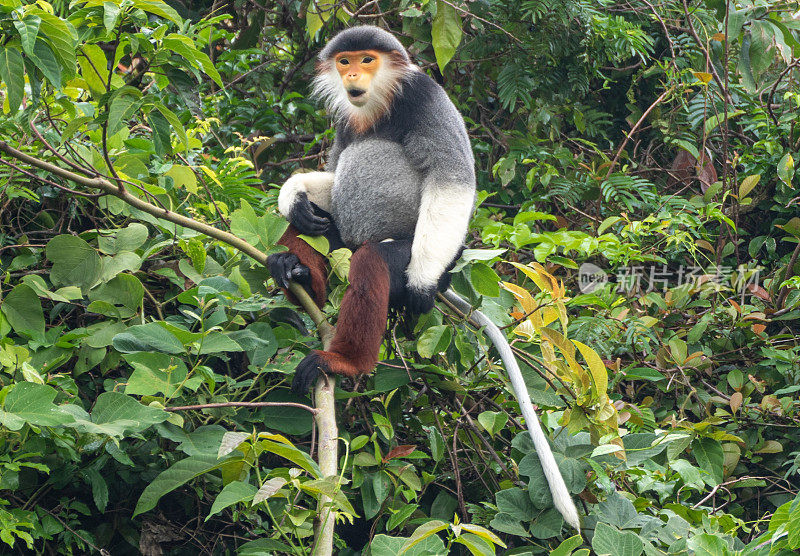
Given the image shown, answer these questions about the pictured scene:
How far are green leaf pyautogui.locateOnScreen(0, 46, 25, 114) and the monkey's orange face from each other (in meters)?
1.29

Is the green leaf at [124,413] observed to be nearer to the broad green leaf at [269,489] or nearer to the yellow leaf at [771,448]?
the broad green leaf at [269,489]

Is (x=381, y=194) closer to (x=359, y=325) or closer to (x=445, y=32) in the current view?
(x=359, y=325)

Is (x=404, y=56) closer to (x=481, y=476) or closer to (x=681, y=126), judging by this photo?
(x=481, y=476)

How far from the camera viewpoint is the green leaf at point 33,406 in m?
1.73

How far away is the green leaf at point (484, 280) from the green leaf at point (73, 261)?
118cm

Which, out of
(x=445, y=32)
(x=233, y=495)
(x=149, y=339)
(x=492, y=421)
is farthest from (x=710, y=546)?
(x=445, y=32)

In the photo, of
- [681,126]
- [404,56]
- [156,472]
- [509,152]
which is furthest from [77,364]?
[681,126]

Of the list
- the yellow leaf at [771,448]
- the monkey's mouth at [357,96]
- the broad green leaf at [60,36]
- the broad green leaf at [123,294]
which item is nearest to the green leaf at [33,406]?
the broad green leaf at [123,294]

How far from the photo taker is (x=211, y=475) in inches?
86.0

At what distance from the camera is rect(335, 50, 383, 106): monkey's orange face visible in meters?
3.01

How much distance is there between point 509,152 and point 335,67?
161 cm

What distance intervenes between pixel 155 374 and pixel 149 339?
103 millimetres

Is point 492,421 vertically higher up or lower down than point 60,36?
lower down

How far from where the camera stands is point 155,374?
2.01m
